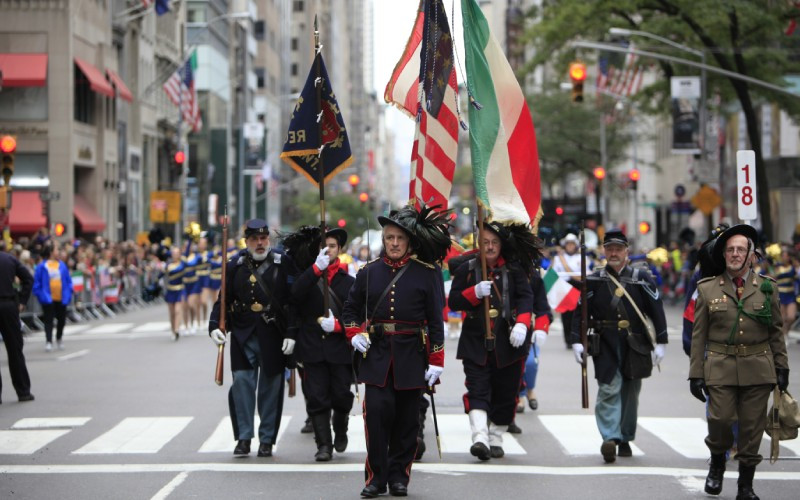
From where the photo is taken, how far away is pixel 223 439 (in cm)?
1338

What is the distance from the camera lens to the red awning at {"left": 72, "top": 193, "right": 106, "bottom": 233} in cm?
5181

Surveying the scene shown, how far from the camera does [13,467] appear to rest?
11672mm

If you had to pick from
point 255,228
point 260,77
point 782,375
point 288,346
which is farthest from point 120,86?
point 260,77

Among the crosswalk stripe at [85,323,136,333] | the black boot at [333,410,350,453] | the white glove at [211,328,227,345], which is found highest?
the white glove at [211,328,227,345]

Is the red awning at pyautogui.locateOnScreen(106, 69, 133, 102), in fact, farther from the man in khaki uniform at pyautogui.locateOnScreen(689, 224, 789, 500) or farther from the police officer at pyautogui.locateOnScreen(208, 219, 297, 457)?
the man in khaki uniform at pyautogui.locateOnScreen(689, 224, 789, 500)

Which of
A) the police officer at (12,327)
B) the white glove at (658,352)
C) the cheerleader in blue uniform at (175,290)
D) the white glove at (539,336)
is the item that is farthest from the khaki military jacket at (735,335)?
the cheerleader in blue uniform at (175,290)

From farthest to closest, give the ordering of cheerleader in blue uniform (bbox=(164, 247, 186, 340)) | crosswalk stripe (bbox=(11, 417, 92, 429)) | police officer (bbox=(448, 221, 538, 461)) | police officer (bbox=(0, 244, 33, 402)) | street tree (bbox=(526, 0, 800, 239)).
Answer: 1. street tree (bbox=(526, 0, 800, 239))
2. cheerleader in blue uniform (bbox=(164, 247, 186, 340))
3. police officer (bbox=(0, 244, 33, 402))
4. crosswalk stripe (bbox=(11, 417, 92, 429))
5. police officer (bbox=(448, 221, 538, 461))

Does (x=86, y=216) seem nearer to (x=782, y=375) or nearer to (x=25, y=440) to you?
(x=25, y=440)

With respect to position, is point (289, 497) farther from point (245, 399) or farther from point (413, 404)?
point (245, 399)

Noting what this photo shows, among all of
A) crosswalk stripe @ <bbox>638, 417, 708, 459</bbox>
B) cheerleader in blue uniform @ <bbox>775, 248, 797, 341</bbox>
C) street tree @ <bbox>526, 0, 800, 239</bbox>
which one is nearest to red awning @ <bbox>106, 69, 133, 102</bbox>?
street tree @ <bbox>526, 0, 800, 239</bbox>

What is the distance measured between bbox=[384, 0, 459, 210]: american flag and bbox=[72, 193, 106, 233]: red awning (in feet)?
Answer: 132

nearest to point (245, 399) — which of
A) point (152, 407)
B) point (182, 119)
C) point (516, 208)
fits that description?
point (516, 208)

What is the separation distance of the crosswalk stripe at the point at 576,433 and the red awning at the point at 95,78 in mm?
38817

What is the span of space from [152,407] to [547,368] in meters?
7.04
